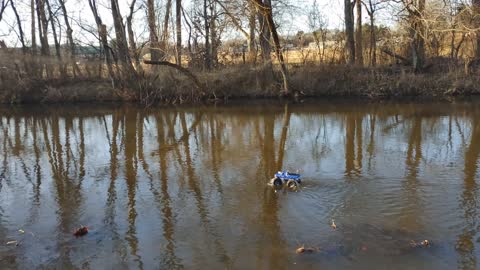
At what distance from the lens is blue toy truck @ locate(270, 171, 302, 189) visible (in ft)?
→ 30.8

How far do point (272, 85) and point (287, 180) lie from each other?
18.1m

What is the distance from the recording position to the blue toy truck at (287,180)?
9375 mm

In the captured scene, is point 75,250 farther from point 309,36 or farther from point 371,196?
point 309,36

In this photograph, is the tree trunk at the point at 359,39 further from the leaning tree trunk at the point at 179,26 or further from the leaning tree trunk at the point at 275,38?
the leaning tree trunk at the point at 179,26

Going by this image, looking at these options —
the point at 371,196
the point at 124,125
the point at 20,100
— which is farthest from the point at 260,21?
the point at 371,196

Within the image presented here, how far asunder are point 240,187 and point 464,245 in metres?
4.34

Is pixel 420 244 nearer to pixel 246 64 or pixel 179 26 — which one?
pixel 246 64

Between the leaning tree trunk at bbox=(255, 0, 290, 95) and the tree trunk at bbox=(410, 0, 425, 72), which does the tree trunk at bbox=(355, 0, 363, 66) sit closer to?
the tree trunk at bbox=(410, 0, 425, 72)

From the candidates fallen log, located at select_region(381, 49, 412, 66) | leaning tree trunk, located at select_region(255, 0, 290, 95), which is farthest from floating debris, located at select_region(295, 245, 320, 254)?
fallen log, located at select_region(381, 49, 412, 66)

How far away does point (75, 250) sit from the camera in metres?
6.95

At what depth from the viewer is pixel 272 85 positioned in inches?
1071

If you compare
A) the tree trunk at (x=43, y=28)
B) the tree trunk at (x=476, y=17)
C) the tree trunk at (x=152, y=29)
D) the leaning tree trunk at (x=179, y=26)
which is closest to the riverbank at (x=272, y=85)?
the leaning tree trunk at (x=179, y=26)

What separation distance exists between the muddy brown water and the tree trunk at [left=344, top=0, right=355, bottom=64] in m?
11.4

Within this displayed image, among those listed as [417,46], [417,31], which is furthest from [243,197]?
[417,46]
